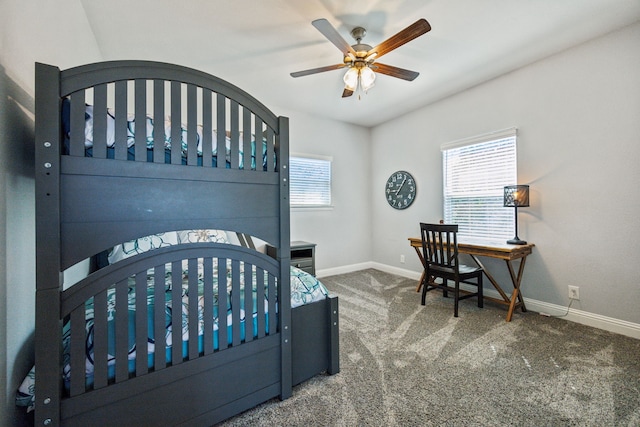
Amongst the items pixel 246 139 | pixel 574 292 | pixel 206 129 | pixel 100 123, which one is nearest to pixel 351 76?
pixel 246 139

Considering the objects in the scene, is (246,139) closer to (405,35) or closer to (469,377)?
(405,35)

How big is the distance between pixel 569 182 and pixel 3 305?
3.94 meters

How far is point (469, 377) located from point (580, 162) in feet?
7.38

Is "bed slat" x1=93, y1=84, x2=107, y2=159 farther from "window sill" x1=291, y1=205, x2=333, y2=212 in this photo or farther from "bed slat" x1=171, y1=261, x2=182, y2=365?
"window sill" x1=291, y1=205, x2=333, y2=212

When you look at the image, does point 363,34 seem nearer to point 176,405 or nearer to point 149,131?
point 149,131

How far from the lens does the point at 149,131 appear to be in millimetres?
1158

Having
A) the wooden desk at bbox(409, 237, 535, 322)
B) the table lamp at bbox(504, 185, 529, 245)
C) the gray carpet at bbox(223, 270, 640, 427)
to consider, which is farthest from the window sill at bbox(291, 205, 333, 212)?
the table lamp at bbox(504, 185, 529, 245)

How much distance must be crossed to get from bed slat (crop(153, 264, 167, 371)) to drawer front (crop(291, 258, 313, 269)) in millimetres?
2243

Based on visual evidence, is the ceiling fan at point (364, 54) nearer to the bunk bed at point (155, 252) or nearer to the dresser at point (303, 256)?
the bunk bed at point (155, 252)

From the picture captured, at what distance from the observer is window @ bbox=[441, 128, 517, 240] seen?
292cm

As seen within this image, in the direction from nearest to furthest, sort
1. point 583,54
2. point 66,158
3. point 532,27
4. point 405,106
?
1. point 66,158
2. point 532,27
3. point 583,54
4. point 405,106

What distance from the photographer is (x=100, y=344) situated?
3.40 feet

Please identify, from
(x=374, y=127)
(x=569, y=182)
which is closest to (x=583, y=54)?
(x=569, y=182)

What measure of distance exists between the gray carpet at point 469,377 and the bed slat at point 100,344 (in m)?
0.66
